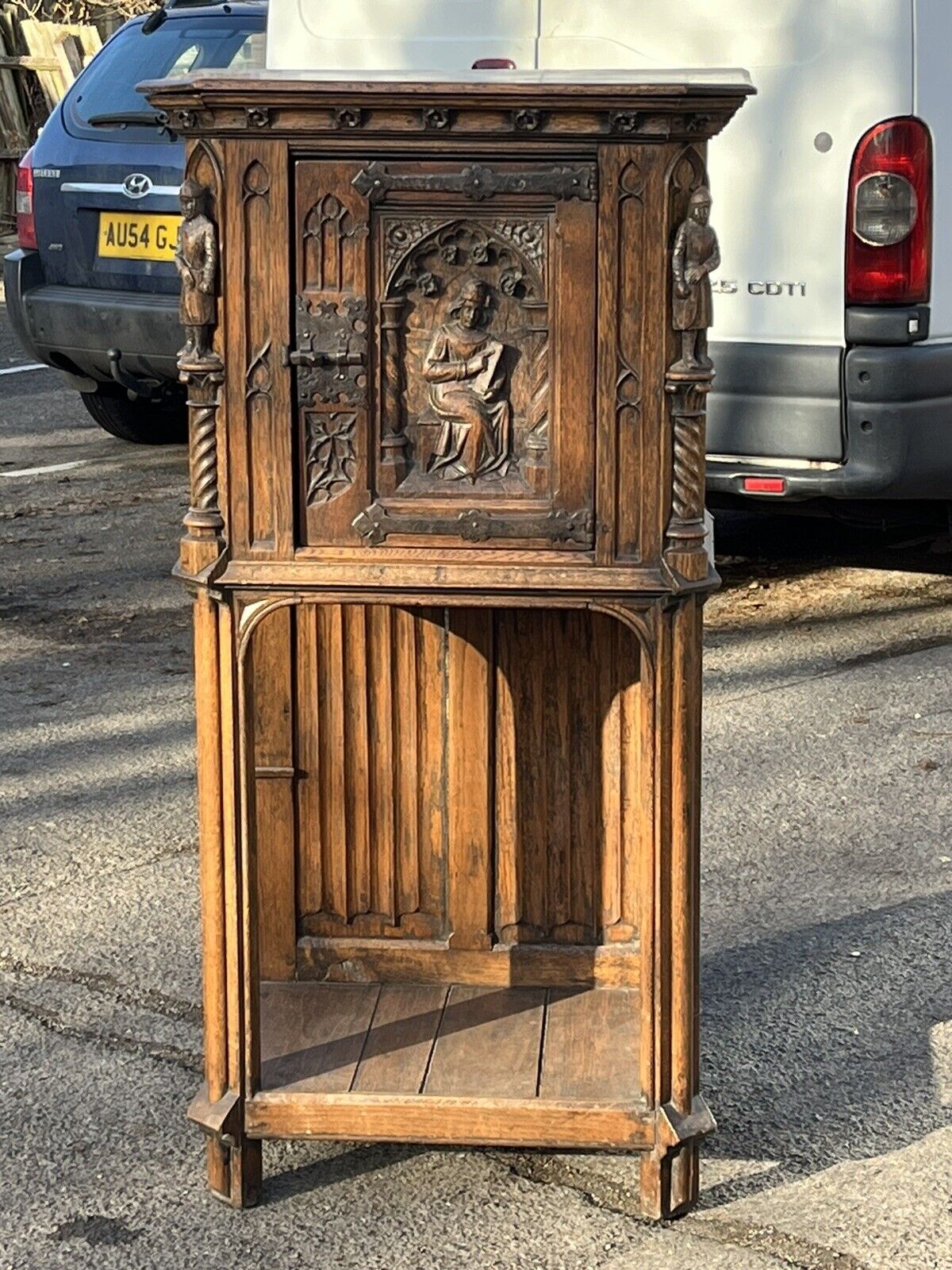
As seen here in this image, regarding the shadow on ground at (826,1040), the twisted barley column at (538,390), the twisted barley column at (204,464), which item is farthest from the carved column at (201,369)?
the shadow on ground at (826,1040)

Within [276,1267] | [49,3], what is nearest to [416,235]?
[276,1267]

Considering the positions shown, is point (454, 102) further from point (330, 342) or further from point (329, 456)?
point (329, 456)

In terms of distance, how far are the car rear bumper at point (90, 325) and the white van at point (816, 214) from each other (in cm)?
206

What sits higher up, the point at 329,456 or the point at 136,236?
the point at 136,236

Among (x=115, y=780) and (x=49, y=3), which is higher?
(x=49, y=3)

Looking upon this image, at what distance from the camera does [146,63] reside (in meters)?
7.87

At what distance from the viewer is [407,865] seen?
3.30 m

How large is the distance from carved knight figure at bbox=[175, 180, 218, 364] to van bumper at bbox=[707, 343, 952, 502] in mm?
3123

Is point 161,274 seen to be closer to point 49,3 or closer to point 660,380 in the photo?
point 660,380

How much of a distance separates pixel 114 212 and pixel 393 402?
212 inches

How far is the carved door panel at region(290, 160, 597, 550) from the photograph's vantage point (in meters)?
2.55

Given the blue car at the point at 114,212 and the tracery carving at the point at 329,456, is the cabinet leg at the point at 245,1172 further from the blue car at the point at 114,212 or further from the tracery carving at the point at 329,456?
the blue car at the point at 114,212

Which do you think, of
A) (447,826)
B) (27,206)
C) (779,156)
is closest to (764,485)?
(779,156)

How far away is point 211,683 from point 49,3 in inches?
819
